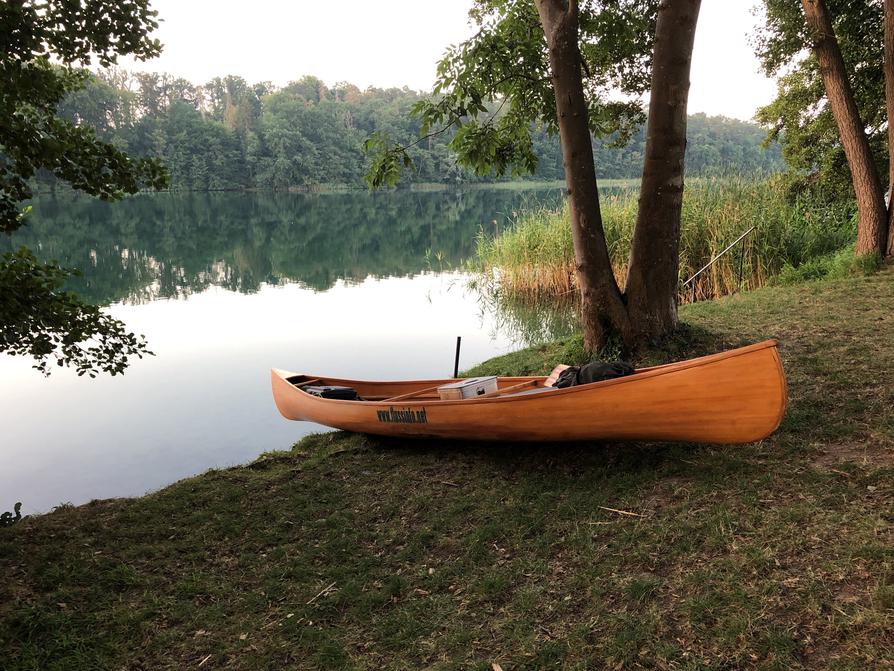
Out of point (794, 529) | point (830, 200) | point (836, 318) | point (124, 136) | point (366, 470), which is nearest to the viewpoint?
point (794, 529)

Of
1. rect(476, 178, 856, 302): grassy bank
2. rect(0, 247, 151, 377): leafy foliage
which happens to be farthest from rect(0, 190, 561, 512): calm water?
rect(0, 247, 151, 377): leafy foliage

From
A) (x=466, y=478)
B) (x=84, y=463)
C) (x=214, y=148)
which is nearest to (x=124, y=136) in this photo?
(x=214, y=148)

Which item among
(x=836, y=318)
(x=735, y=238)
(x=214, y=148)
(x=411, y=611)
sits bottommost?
(x=411, y=611)

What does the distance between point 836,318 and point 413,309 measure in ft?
26.8

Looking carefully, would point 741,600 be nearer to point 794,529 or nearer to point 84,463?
point 794,529

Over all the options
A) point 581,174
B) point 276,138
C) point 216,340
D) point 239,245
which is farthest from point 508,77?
point 276,138

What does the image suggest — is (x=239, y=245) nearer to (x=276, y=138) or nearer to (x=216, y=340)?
(x=216, y=340)

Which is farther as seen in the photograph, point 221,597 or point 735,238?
point 735,238

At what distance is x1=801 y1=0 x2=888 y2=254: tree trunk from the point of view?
880cm

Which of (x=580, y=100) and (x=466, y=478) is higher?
(x=580, y=100)

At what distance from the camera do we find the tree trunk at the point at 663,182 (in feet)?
17.0

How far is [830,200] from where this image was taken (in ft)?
40.2

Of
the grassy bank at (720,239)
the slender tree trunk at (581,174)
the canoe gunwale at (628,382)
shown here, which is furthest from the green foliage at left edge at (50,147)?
the grassy bank at (720,239)

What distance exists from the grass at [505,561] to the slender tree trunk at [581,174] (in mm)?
1635
